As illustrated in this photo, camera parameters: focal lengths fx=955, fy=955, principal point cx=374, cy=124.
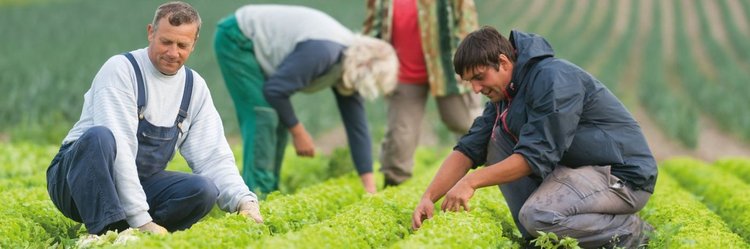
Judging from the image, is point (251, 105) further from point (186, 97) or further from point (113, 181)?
point (113, 181)

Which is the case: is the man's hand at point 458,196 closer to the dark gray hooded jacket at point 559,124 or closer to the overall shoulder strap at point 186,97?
the dark gray hooded jacket at point 559,124

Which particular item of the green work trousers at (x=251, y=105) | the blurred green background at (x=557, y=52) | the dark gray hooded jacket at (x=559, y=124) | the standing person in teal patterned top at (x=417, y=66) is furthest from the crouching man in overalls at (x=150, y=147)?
the blurred green background at (x=557, y=52)

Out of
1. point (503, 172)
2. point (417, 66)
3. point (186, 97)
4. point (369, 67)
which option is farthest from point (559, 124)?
point (417, 66)

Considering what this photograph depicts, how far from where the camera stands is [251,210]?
481 cm

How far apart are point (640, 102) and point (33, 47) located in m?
13.3

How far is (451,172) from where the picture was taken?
5.37m

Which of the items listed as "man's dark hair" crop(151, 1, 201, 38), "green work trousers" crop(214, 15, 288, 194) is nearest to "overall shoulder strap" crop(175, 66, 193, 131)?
"man's dark hair" crop(151, 1, 201, 38)

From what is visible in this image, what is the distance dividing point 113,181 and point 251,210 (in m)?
0.70

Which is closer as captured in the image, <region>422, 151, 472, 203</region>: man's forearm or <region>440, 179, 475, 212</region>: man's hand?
<region>440, 179, 475, 212</region>: man's hand

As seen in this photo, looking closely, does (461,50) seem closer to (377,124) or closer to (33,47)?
(377,124)

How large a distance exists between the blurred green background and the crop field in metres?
0.05

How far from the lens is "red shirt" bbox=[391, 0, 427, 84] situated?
317 inches

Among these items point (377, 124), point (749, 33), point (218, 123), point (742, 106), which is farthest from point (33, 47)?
point (749, 33)

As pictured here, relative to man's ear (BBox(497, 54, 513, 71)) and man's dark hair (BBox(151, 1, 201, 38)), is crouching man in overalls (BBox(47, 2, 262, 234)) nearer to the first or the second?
man's dark hair (BBox(151, 1, 201, 38))
